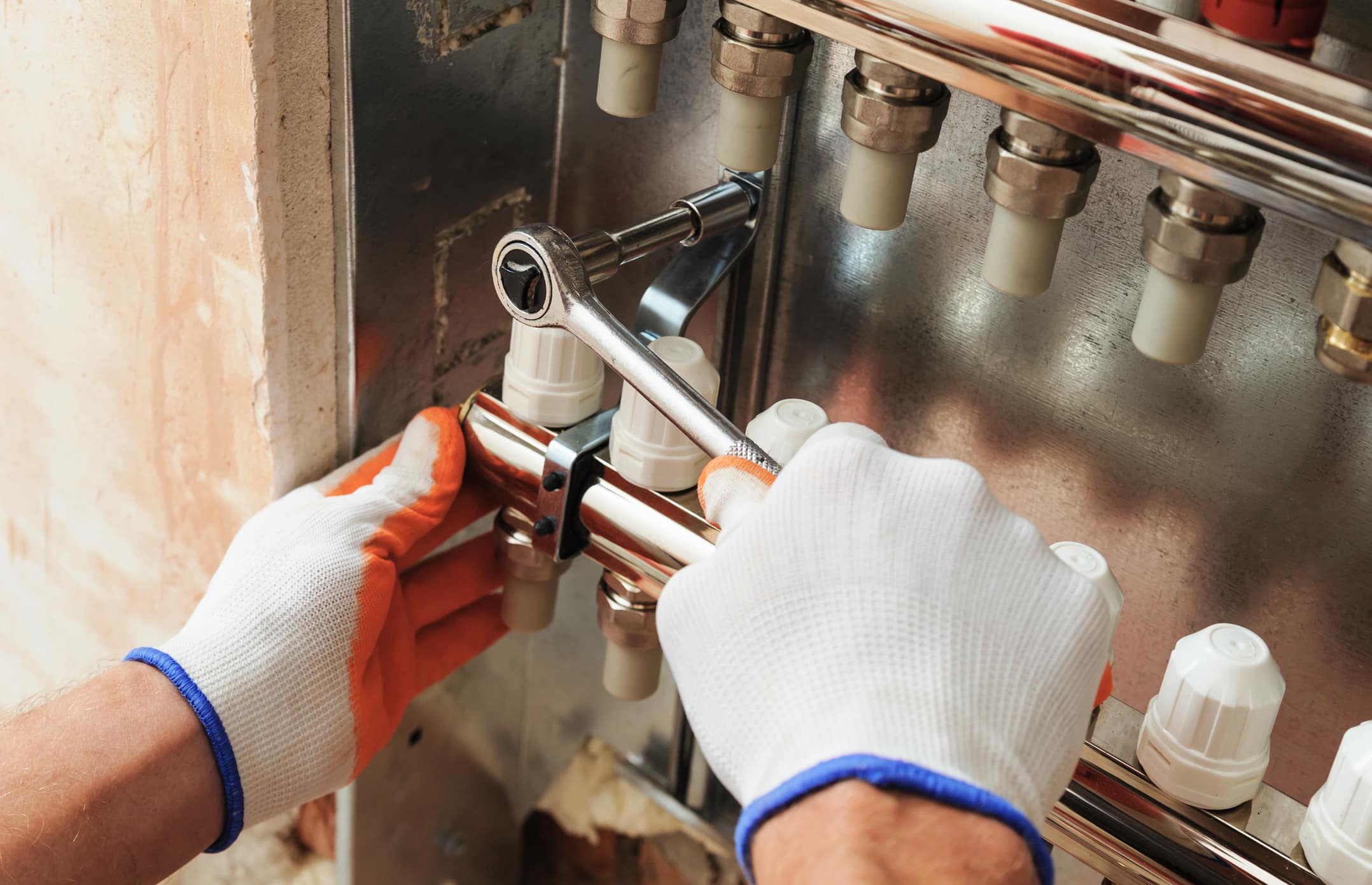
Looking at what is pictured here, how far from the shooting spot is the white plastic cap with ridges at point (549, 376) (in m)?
0.80

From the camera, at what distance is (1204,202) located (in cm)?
56

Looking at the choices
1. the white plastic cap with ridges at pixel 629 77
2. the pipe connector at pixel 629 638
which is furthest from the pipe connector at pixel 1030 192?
the pipe connector at pixel 629 638

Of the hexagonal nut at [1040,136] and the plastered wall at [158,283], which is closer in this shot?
the hexagonal nut at [1040,136]

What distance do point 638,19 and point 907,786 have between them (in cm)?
42

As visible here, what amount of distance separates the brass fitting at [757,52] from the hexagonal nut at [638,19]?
0.03m

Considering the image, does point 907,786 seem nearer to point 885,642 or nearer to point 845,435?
point 885,642

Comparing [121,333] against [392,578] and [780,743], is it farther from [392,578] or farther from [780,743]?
[780,743]

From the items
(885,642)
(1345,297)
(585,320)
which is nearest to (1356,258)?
(1345,297)

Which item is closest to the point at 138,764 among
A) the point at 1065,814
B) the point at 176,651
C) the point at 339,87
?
the point at 176,651

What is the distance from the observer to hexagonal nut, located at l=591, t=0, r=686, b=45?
0.69 m

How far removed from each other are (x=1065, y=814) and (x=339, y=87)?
0.56 meters

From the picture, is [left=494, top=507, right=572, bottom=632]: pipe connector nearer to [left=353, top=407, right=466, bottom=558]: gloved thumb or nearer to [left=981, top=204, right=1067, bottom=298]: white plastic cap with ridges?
[left=353, top=407, right=466, bottom=558]: gloved thumb

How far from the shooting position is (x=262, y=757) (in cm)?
73

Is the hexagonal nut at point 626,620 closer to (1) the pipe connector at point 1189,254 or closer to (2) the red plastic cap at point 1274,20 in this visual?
(1) the pipe connector at point 1189,254
